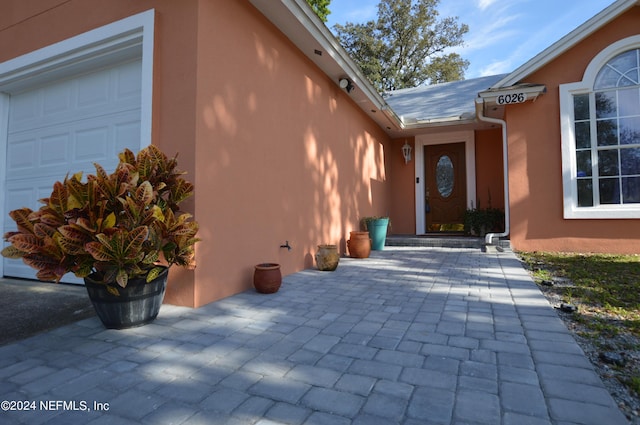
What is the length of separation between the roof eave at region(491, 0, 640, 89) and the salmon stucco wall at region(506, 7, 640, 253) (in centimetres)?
15

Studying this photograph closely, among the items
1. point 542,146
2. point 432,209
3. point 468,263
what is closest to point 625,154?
point 542,146

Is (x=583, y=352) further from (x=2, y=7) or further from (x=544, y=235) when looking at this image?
(x=2, y=7)

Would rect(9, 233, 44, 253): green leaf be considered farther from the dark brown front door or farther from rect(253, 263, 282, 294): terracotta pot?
the dark brown front door

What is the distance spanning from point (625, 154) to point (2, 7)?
9268 millimetres

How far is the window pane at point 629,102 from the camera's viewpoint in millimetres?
5438

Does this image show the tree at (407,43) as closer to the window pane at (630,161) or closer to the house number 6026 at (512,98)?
the house number 6026 at (512,98)

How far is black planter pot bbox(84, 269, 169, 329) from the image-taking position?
2334 millimetres

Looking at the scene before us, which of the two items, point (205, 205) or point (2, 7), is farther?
point (2, 7)

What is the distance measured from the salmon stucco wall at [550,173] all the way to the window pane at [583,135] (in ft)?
0.94

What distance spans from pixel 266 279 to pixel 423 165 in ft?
21.6

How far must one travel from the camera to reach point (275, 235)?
4.08m

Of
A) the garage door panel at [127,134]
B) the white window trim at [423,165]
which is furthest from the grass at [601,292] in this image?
the garage door panel at [127,134]

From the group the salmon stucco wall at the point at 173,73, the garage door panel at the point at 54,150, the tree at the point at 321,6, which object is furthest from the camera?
the tree at the point at 321,6

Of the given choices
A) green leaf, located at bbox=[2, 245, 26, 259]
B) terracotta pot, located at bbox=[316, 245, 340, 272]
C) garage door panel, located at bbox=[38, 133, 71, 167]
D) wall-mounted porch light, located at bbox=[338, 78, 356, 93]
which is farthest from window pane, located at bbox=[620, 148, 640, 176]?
garage door panel, located at bbox=[38, 133, 71, 167]
